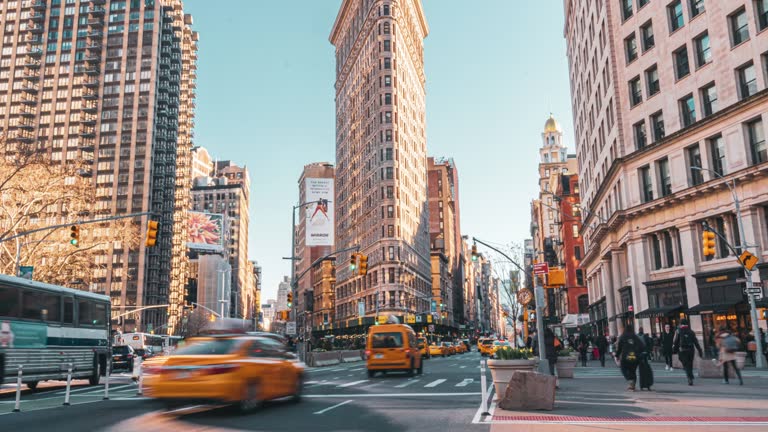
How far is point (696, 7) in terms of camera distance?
36.5 metres

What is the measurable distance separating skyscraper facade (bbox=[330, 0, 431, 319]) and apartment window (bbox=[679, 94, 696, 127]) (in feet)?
178

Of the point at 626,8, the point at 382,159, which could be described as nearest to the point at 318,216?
the point at 626,8

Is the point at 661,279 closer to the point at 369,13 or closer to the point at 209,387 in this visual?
the point at 209,387

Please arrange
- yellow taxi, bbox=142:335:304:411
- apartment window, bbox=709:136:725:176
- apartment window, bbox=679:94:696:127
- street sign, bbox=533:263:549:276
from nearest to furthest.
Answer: yellow taxi, bbox=142:335:304:411, street sign, bbox=533:263:549:276, apartment window, bbox=709:136:725:176, apartment window, bbox=679:94:696:127

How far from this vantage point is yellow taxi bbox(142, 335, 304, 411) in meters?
11.6

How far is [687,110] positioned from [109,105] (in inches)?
4512

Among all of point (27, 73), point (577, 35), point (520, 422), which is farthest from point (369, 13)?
point (520, 422)

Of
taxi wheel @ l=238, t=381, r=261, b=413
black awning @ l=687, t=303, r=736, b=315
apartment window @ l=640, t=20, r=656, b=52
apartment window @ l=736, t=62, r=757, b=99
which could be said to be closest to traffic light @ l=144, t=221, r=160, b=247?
taxi wheel @ l=238, t=381, r=261, b=413

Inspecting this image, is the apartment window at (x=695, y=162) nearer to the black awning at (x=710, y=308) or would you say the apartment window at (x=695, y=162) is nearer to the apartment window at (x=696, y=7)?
the black awning at (x=710, y=308)

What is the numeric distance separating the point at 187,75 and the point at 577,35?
12482cm

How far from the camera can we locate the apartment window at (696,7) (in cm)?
3600

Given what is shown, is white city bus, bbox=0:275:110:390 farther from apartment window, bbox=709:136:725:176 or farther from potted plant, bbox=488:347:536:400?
apartment window, bbox=709:136:725:176

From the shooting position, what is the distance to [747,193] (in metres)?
32.1

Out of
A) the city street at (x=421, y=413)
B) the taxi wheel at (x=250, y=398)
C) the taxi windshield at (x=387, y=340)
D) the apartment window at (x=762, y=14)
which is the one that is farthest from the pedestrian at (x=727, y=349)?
Result: the apartment window at (x=762, y=14)
